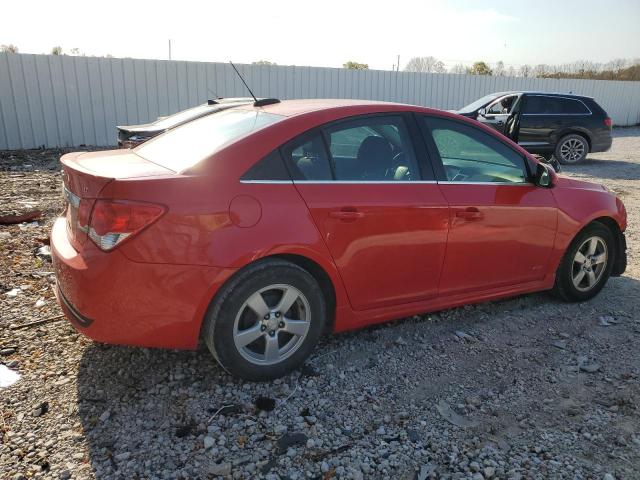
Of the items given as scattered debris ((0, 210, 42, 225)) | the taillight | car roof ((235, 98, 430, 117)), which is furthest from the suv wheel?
the taillight

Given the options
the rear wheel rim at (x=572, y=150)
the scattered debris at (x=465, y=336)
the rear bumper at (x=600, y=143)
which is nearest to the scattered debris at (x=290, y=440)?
the scattered debris at (x=465, y=336)

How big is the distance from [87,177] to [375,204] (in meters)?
1.65

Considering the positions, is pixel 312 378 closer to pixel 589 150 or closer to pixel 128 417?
pixel 128 417

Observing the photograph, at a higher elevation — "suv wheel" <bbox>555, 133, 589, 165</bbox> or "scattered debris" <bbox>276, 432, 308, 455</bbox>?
"suv wheel" <bbox>555, 133, 589, 165</bbox>

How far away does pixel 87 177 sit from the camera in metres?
2.86

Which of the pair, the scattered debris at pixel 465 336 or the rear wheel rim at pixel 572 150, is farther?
the rear wheel rim at pixel 572 150

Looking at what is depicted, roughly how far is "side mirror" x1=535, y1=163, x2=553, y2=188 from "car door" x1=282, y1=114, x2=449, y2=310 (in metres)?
1.00

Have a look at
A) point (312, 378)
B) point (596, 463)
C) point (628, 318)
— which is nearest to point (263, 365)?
point (312, 378)

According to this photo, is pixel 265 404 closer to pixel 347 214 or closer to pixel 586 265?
pixel 347 214

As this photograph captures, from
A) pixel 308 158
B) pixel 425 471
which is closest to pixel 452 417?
pixel 425 471

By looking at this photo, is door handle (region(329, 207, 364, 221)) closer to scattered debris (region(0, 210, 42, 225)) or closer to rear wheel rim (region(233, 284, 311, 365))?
rear wheel rim (region(233, 284, 311, 365))

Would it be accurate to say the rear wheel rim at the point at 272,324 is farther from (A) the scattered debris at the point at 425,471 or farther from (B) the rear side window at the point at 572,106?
(B) the rear side window at the point at 572,106

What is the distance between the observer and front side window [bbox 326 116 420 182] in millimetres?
3266

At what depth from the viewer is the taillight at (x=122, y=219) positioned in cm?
266
